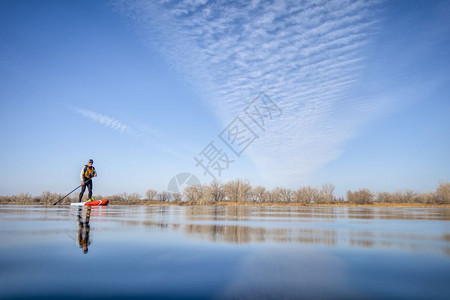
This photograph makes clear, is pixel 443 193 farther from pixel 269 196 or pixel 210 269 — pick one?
pixel 210 269

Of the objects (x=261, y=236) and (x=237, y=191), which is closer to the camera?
(x=261, y=236)

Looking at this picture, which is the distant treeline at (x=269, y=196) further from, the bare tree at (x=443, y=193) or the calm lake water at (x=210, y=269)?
the calm lake water at (x=210, y=269)

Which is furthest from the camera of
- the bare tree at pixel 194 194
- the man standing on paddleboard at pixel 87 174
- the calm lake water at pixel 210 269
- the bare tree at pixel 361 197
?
the bare tree at pixel 361 197

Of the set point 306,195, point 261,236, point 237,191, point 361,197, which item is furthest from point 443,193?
point 261,236

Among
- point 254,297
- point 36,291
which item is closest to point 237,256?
point 254,297

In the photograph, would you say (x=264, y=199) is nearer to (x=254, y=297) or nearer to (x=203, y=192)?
(x=203, y=192)

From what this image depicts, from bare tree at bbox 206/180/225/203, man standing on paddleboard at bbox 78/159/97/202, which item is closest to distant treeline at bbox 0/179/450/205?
bare tree at bbox 206/180/225/203

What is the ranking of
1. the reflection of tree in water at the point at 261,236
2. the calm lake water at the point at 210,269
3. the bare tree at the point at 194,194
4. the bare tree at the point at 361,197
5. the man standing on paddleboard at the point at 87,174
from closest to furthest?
the calm lake water at the point at 210,269, the reflection of tree in water at the point at 261,236, the man standing on paddleboard at the point at 87,174, the bare tree at the point at 194,194, the bare tree at the point at 361,197

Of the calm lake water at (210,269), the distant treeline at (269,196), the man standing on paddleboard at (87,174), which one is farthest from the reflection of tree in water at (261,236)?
the distant treeline at (269,196)

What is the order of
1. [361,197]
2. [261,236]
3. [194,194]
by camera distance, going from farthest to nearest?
[361,197]
[194,194]
[261,236]

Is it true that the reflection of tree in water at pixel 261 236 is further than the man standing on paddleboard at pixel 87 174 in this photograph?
No

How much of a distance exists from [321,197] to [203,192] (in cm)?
3241

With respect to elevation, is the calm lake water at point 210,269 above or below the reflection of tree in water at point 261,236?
above

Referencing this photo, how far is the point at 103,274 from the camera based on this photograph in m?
2.54
